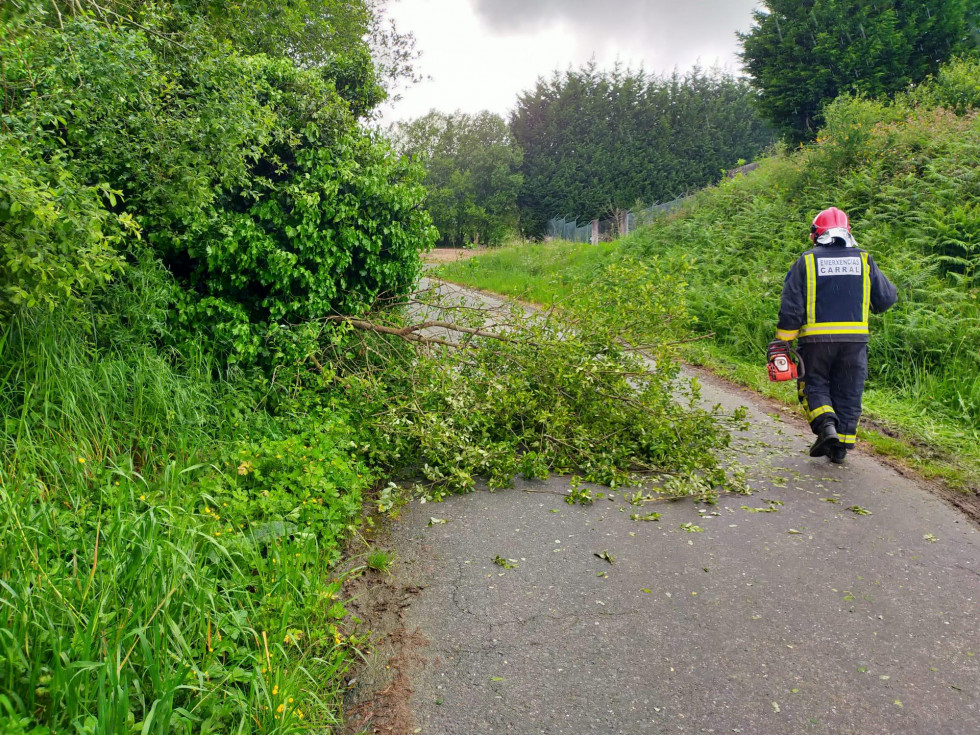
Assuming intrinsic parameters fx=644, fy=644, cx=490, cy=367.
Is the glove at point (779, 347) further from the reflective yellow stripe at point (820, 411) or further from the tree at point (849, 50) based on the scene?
the tree at point (849, 50)

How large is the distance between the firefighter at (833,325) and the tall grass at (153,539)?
157 inches

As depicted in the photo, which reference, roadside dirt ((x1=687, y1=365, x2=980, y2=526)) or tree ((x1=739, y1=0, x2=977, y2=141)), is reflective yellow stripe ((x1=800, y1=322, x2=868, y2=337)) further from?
tree ((x1=739, y1=0, x2=977, y2=141))

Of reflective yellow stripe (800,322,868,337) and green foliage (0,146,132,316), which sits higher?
green foliage (0,146,132,316)

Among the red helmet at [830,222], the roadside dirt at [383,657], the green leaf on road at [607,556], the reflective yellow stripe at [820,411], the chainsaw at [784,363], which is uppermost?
the red helmet at [830,222]

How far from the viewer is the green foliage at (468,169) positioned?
3800 centimetres

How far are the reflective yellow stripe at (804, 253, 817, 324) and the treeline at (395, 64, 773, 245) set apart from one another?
112 ft

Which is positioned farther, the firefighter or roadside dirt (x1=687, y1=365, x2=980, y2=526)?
the firefighter

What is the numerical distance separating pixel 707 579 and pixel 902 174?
1119 cm

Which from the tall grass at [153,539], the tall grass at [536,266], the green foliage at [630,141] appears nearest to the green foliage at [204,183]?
the tall grass at [153,539]

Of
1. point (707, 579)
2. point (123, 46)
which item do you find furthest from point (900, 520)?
point (123, 46)

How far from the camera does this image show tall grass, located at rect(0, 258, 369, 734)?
2260 millimetres

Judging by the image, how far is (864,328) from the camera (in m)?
5.63

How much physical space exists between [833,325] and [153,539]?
5424 mm

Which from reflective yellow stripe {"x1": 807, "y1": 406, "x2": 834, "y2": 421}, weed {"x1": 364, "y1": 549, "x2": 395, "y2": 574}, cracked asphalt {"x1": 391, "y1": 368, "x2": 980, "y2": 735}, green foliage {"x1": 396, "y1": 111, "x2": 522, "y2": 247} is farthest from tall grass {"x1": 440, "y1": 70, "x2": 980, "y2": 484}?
green foliage {"x1": 396, "y1": 111, "x2": 522, "y2": 247}
